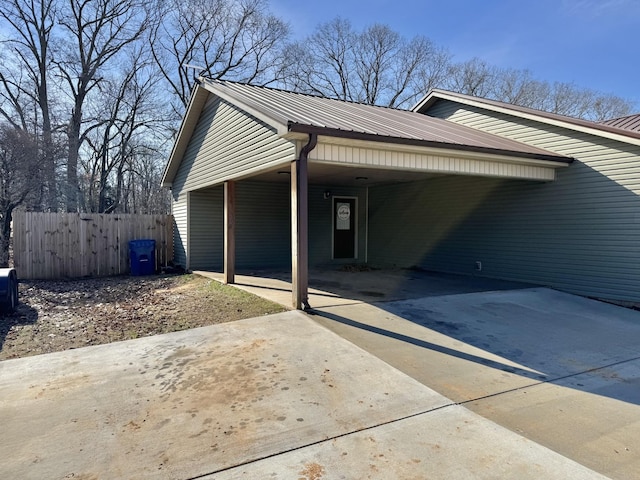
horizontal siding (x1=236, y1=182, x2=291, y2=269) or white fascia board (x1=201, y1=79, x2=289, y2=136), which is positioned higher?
white fascia board (x1=201, y1=79, x2=289, y2=136)

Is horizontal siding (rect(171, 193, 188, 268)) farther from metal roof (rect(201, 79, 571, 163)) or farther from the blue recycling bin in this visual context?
metal roof (rect(201, 79, 571, 163))

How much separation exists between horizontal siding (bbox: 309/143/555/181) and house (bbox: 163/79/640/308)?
0.02 metres

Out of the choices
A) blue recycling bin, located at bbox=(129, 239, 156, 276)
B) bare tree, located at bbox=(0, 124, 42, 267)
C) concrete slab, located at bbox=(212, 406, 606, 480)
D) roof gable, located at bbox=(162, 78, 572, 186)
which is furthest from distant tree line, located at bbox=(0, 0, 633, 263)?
concrete slab, located at bbox=(212, 406, 606, 480)

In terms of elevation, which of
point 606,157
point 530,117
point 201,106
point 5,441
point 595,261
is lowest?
point 5,441

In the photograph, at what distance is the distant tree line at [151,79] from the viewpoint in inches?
723

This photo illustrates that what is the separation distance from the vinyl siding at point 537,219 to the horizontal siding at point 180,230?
238 inches

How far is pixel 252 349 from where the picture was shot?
4633mm

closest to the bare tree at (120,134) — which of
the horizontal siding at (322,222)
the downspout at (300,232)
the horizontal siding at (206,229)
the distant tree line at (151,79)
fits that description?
the distant tree line at (151,79)

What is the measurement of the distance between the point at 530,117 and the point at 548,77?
21.3 metres

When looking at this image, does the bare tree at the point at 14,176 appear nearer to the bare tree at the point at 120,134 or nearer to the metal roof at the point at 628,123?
the bare tree at the point at 120,134

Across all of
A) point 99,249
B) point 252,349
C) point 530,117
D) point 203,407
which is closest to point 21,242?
point 99,249

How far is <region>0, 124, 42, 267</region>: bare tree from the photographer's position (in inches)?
474

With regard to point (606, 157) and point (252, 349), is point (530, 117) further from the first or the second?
point (252, 349)

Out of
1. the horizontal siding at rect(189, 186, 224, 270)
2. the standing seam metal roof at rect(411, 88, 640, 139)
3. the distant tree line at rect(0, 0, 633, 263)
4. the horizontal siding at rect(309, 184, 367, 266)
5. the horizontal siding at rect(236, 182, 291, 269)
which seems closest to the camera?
the standing seam metal roof at rect(411, 88, 640, 139)
